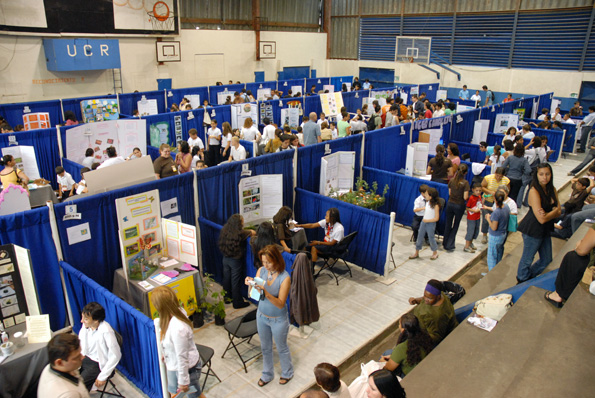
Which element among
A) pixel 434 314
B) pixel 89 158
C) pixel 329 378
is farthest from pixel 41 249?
pixel 89 158

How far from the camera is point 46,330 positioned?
3.84 metres

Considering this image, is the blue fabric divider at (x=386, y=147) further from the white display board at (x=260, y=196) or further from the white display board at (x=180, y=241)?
the white display board at (x=180, y=241)

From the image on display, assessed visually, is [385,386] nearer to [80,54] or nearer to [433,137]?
[433,137]

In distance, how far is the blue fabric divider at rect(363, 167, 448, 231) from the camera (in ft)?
25.2

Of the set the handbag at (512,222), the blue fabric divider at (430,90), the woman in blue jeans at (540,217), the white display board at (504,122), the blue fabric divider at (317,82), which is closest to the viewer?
the woman in blue jeans at (540,217)

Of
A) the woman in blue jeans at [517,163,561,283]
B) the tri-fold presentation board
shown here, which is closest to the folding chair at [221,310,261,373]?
the tri-fold presentation board

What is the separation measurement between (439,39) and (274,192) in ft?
56.6

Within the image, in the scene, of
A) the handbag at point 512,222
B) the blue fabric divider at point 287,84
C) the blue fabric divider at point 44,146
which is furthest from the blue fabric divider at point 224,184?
the blue fabric divider at point 287,84

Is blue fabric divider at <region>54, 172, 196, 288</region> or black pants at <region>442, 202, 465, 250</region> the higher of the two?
blue fabric divider at <region>54, 172, 196, 288</region>

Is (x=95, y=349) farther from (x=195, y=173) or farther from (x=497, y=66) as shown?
(x=497, y=66)

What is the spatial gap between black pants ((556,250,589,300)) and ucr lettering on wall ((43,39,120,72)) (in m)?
14.9

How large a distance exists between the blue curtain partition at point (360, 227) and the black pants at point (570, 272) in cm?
215

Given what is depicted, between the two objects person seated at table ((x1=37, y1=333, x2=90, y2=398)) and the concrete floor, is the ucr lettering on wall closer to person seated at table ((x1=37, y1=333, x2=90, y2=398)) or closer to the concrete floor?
the concrete floor

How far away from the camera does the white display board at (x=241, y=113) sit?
1195cm
